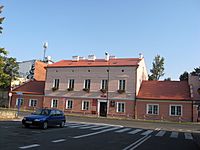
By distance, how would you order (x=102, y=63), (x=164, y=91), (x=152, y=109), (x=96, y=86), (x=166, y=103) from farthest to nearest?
1. (x=102, y=63)
2. (x=96, y=86)
3. (x=164, y=91)
4. (x=152, y=109)
5. (x=166, y=103)

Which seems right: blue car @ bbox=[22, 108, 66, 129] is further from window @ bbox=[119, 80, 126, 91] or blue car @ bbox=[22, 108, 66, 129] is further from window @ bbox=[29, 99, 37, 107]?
window @ bbox=[29, 99, 37, 107]

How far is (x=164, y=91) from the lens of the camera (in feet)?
148

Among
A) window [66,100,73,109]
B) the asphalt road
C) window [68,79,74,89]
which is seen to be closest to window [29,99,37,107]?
window [66,100,73,109]

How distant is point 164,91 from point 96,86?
11114 millimetres

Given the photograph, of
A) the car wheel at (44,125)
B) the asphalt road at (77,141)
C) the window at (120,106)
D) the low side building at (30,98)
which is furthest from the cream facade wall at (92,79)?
the asphalt road at (77,141)

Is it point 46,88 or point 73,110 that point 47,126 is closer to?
point 73,110

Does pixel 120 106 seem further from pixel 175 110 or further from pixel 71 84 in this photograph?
pixel 71 84

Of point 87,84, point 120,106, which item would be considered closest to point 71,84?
point 87,84

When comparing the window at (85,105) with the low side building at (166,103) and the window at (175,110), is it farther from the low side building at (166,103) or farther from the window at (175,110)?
the window at (175,110)

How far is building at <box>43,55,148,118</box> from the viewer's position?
44.7 m

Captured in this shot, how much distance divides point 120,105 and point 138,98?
3144 mm

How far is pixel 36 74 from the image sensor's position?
6412cm

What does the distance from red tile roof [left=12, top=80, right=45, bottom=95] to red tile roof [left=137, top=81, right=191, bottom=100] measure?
18820 mm

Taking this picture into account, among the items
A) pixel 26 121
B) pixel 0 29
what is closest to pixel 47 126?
pixel 26 121
